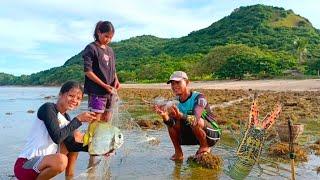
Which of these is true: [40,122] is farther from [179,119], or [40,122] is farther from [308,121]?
[308,121]

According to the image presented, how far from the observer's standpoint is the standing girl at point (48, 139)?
4.72 metres

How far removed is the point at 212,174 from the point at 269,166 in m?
1.08

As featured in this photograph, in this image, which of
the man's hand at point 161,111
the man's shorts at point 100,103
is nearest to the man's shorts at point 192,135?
the man's hand at point 161,111

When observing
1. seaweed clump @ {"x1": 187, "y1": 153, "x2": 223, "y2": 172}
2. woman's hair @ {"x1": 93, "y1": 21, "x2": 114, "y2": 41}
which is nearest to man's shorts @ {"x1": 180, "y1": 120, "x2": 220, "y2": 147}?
seaweed clump @ {"x1": 187, "y1": 153, "x2": 223, "y2": 172}

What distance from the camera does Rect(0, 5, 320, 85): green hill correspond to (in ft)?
238

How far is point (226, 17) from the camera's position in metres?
153

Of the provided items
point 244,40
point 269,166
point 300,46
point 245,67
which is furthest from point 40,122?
point 244,40

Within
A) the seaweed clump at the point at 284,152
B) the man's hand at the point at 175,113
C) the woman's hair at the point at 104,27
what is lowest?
the seaweed clump at the point at 284,152

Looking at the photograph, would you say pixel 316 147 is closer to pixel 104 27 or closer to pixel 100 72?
pixel 100 72

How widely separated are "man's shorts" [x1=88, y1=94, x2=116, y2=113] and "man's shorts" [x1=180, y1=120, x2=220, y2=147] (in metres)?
1.17

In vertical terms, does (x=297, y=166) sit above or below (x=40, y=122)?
below

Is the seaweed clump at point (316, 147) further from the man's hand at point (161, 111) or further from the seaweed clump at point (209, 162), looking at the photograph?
the man's hand at point (161, 111)

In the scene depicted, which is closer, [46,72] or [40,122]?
[40,122]

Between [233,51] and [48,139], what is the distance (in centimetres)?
7668
